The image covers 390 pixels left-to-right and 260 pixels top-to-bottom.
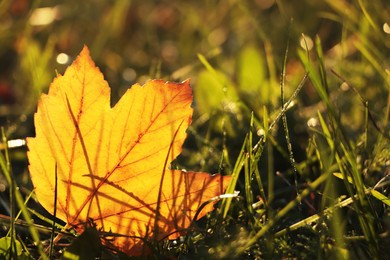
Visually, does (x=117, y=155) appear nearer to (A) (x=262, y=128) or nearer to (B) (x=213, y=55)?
(A) (x=262, y=128)

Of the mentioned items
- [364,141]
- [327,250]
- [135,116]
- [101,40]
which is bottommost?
[327,250]

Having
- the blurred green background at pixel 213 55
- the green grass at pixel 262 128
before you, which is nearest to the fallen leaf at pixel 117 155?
the green grass at pixel 262 128

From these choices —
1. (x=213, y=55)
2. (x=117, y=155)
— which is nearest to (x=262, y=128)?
(x=117, y=155)

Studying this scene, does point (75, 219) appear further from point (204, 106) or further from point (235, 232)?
point (204, 106)

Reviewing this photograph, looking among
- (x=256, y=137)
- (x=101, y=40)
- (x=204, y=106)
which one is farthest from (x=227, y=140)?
(x=101, y=40)

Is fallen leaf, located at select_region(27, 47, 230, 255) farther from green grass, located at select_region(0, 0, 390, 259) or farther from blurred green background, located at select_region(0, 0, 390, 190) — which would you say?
blurred green background, located at select_region(0, 0, 390, 190)

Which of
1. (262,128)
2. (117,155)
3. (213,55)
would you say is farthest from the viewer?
(213,55)

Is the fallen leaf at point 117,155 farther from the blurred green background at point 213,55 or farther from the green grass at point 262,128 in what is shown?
the blurred green background at point 213,55
